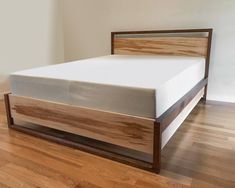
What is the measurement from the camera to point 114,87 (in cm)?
148

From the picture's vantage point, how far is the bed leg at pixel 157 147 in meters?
1.33

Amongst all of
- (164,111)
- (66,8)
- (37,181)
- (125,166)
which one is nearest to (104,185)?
(125,166)

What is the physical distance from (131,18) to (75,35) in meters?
1.07

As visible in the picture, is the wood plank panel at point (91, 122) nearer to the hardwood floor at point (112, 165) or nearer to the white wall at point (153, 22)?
the hardwood floor at point (112, 165)

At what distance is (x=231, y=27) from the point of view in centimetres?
260

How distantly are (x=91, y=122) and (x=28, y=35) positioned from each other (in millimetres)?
2228

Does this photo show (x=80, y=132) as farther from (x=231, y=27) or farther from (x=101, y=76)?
(x=231, y=27)

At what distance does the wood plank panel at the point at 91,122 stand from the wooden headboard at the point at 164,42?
169 cm

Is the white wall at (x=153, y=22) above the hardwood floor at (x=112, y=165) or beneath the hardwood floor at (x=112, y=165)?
above

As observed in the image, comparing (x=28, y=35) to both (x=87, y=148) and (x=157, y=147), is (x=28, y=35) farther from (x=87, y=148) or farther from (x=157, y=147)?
(x=157, y=147)

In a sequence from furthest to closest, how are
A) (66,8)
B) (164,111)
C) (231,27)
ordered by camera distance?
1. (66,8)
2. (231,27)
3. (164,111)

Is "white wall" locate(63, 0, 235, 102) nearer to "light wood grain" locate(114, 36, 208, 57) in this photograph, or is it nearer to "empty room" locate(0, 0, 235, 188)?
"empty room" locate(0, 0, 235, 188)

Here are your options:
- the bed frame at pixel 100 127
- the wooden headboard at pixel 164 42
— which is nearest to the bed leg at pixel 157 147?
the bed frame at pixel 100 127

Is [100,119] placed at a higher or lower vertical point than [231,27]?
lower
